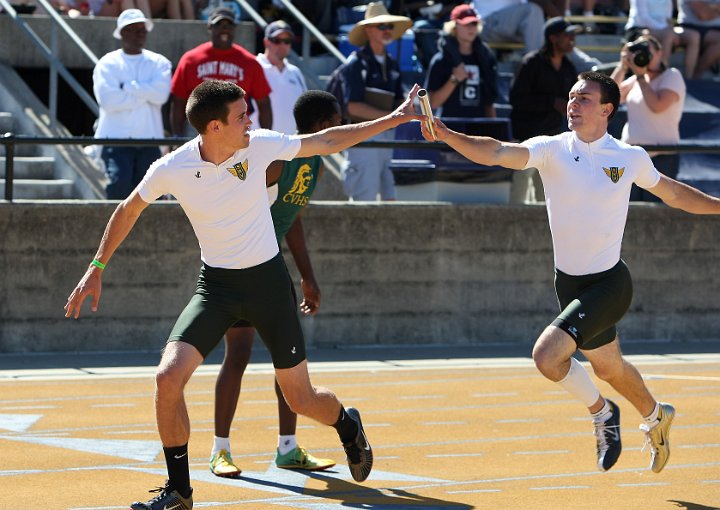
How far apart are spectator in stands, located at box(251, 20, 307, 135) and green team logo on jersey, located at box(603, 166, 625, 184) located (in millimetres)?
6359

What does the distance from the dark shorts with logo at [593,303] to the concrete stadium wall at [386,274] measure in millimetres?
4891

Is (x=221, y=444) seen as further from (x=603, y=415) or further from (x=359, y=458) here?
(x=603, y=415)

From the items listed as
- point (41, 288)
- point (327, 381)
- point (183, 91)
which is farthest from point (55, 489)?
point (183, 91)

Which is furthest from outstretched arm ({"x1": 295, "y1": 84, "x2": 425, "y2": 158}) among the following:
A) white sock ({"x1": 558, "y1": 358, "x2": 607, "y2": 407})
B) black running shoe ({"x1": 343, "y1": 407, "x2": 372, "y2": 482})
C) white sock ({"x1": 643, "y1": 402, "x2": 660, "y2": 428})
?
white sock ({"x1": 643, "y1": 402, "x2": 660, "y2": 428})

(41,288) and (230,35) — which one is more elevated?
(230,35)

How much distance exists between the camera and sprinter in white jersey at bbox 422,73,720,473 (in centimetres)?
799

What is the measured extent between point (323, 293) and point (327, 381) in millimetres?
1737

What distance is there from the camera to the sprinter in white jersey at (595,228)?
799cm

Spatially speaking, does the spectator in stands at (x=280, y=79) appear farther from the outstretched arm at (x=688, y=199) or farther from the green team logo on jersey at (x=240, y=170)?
the green team logo on jersey at (x=240, y=170)

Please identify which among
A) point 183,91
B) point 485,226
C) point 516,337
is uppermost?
point 183,91

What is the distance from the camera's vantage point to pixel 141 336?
12.5 m

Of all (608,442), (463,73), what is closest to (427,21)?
(463,73)

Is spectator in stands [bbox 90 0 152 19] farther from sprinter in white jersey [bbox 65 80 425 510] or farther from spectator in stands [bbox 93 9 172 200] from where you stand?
sprinter in white jersey [bbox 65 80 425 510]

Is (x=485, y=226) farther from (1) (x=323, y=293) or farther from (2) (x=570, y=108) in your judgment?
(2) (x=570, y=108)
